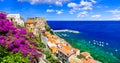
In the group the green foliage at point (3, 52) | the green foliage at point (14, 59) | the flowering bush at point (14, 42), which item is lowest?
the green foliage at point (14, 59)

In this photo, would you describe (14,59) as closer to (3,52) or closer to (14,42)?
(3,52)

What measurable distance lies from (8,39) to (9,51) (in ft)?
3.89

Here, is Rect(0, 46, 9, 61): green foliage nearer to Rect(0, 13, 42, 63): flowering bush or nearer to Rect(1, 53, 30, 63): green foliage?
Rect(0, 13, 42, 63): flowering bush

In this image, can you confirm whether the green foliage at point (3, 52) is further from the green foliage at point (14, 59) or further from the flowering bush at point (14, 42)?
the green foliage at point (14, 59)

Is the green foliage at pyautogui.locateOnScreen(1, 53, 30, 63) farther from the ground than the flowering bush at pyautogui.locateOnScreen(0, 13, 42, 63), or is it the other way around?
the flowering bush at pyautogui.locateOnScreen(0, 13, 42, 63)

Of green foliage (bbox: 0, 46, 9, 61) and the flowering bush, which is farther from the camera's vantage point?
the flowering bush

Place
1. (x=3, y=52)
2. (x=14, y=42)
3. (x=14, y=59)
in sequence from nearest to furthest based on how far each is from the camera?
(x=14, y=59), (x=3, y=52), (x=14, y=42)

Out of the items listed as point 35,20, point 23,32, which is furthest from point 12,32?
point 35,20

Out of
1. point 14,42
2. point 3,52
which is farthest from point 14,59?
point 14,42

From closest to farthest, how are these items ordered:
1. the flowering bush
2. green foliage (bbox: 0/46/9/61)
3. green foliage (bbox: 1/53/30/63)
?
green foliage (bbox: 1/53/30/63), green foliage (bbox: 0/46/9/61), the flowering bush

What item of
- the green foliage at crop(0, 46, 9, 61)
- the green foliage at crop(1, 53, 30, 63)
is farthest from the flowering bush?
the green foliage at crop(1, 53, 30, 63)

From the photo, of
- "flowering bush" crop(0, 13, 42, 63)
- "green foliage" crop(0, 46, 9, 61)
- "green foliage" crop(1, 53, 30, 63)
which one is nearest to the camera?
"green foliage" crop(1, 53, 30, 63)

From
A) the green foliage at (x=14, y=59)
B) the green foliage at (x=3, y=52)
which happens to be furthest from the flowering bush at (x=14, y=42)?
the green foliage at (x=14, y=59)

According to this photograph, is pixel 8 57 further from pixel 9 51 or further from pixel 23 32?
pixel 23 32
